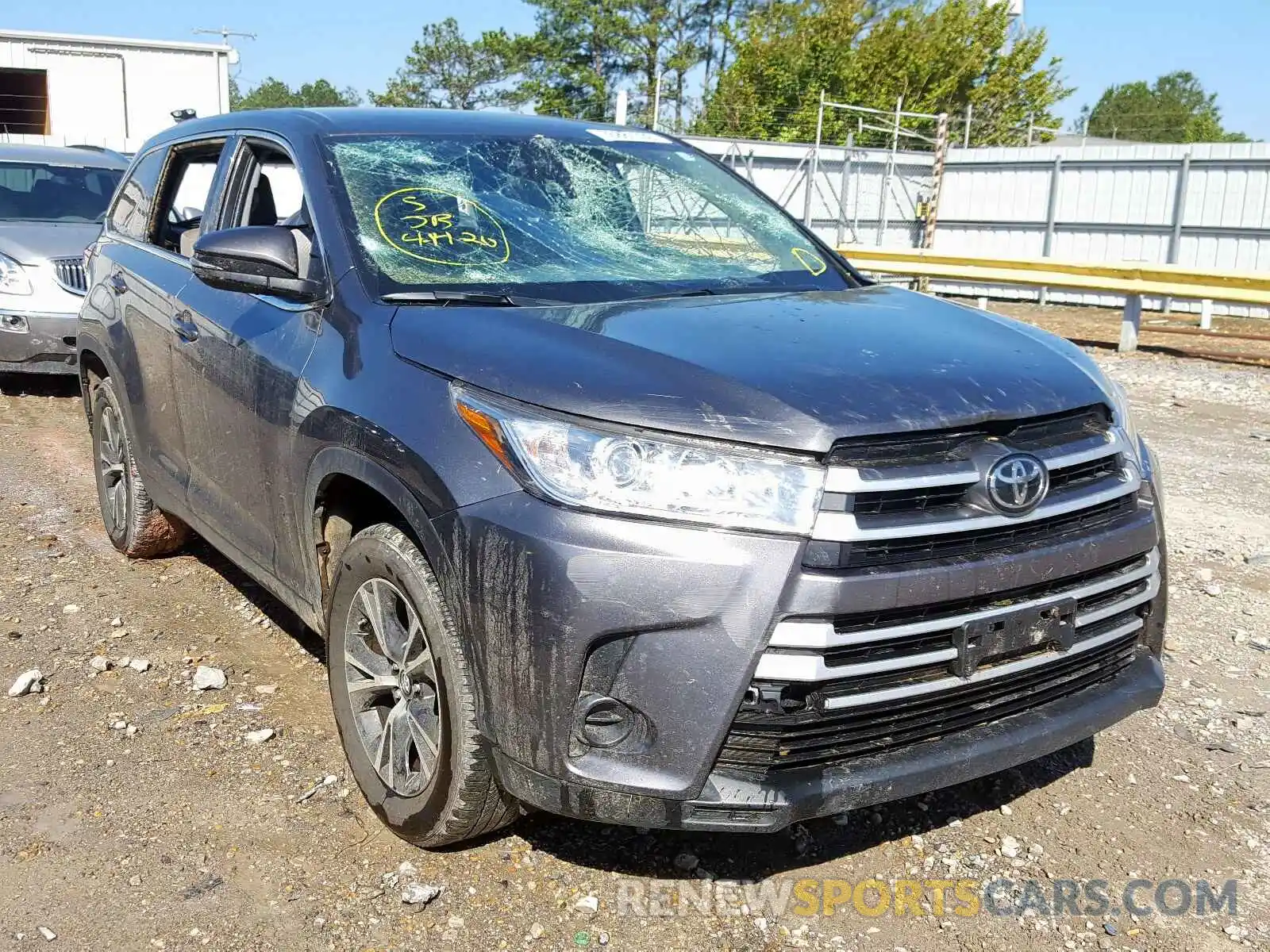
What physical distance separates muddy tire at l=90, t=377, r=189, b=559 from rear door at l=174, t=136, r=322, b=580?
956mm

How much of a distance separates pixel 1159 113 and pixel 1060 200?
8950cm

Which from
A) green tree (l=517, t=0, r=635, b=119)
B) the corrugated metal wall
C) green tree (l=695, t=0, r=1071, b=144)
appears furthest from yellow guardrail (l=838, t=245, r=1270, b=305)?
green tree (l=517, t=0, r=635, b=119)

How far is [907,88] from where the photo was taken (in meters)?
45.1

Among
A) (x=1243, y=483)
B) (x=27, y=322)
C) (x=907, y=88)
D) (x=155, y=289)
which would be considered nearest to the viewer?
(x=155, y=289)

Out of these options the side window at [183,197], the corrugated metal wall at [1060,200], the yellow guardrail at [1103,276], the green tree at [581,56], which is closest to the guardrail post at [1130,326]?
the yellow guardrail at [1103,276]

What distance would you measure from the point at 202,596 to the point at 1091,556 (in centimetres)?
353

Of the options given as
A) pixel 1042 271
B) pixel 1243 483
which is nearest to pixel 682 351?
pixel 1243 483

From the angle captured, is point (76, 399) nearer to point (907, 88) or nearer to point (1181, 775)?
point (1181, 775)

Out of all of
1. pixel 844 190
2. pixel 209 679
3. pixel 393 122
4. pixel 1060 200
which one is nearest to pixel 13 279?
pixel 209 679

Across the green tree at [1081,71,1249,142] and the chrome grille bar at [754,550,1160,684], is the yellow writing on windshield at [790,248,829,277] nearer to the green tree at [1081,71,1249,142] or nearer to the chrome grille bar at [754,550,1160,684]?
the chrome grille bar at [754,550,1160,684]

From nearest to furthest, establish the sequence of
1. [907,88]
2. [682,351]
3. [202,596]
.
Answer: [682,351]
[202,596]
[907,88]

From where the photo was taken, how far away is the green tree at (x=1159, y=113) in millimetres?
89375

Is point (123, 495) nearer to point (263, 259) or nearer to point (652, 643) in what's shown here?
point (263, 259)

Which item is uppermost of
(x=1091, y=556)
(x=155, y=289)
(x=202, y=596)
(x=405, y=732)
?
(x=155, y=289)
